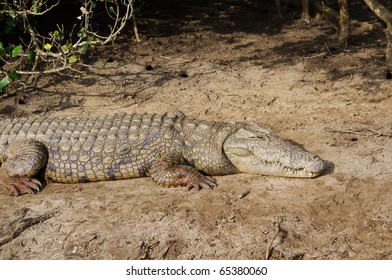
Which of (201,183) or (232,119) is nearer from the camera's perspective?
(201,183)

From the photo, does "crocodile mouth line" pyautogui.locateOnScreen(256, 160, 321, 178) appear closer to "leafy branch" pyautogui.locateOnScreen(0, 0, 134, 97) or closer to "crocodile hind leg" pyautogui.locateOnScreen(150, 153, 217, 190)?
"crocodile hind leg" pyautogui.locateOnScreen(150, 153, 217, 190)

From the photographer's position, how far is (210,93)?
7547 millimetres

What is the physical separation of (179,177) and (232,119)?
1.90 metres

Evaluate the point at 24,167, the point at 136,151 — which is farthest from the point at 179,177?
the point at 24,167

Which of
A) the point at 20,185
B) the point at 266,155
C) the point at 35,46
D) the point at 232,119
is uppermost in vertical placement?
the point at 35,46

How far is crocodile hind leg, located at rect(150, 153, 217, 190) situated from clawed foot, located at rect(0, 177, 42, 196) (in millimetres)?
1269

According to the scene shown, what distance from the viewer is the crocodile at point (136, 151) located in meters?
5.30

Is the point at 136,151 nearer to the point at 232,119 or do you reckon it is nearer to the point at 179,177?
the point at 179,177

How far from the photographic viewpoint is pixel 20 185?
5.28 meters

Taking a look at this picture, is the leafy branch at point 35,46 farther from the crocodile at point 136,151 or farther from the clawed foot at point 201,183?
the clawed foot at point 201,183

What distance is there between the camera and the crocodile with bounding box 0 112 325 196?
530cm

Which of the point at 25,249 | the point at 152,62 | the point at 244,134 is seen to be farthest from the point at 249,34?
the point at 25,249

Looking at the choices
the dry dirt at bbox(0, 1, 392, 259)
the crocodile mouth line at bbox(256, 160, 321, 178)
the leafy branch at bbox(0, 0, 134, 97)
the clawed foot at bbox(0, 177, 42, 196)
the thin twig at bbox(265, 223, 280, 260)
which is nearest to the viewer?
the thin twig at bbox(265, 223, 280, 260)

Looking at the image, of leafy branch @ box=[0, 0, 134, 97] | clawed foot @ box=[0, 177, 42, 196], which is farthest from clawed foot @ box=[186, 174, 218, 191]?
leafy branch @ box=[0, 0, 134, 97]
